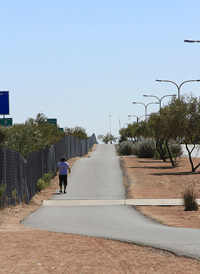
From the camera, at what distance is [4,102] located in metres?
25.0

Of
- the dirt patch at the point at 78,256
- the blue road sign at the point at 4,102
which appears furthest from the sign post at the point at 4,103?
the dirt patch at the point at 78,256

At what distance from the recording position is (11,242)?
28.0 ft

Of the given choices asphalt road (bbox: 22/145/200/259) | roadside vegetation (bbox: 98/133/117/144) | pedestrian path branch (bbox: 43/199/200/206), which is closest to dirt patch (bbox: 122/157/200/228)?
asphalt road (bbox: 22/145/200/259)

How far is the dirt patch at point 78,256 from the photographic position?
6.58 m

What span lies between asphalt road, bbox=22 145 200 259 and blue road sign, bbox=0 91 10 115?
6.75m

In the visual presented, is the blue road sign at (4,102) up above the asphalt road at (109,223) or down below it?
above

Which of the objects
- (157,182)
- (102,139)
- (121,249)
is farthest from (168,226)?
(102,139)

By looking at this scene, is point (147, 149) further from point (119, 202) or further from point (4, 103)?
point (119, 202)

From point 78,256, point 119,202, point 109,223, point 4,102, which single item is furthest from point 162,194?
point 78,256

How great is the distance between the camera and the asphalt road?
27.9ft

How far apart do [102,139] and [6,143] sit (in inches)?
4223

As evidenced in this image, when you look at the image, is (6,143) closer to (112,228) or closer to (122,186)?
(122,186)

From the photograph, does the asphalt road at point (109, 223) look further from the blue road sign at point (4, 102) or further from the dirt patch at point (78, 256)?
the blue road sign at point (4, 102)

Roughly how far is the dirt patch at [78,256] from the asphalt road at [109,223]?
472 millimetres
